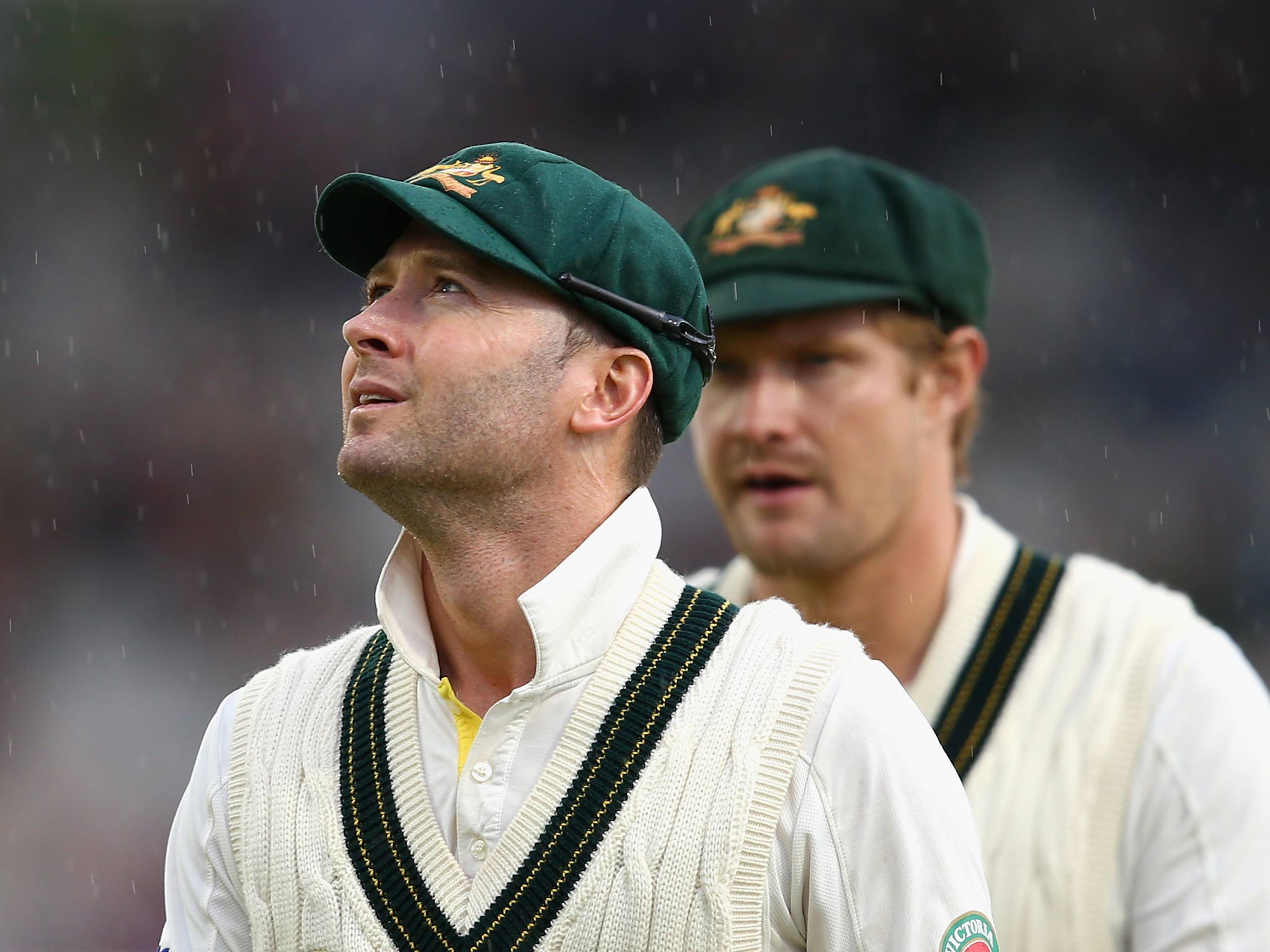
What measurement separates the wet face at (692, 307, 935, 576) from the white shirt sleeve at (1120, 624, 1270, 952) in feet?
2.33

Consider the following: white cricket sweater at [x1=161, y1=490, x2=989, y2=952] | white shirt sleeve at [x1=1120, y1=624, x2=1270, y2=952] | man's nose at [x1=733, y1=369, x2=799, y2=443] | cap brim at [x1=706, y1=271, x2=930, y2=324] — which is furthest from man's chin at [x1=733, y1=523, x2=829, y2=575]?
white cricket sweater at [x1=161, y1=490, x2=989, y2=952]

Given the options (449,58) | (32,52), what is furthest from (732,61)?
(32,52)

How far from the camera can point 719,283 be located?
11.6ft

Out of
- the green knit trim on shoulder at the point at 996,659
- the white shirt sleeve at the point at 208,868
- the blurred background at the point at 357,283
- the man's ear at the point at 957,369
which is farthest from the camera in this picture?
the blurred background at the point at 357,283

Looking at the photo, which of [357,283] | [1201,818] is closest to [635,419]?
[1201,818]

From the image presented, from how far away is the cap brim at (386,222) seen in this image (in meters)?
2.11

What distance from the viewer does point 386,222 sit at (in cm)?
230

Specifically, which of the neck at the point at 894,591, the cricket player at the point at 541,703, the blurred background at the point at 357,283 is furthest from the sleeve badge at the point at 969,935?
the blurred background at the point at 357,283

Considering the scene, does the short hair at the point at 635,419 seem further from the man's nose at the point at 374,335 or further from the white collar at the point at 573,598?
the man's nose at the point at 374,335

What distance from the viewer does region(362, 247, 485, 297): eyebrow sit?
7.13 feet

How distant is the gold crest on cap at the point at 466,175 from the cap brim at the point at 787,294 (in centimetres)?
124

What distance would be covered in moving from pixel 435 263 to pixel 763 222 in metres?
1.50

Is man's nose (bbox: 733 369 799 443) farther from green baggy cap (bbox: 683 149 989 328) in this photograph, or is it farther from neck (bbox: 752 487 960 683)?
neck (bbox: 752 487 960 683)

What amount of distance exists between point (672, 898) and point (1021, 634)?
1.52 m
